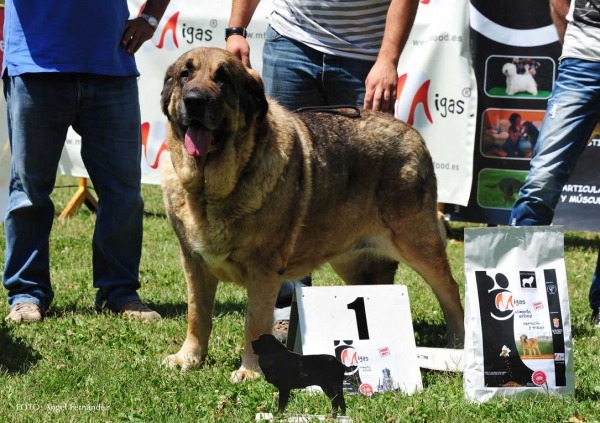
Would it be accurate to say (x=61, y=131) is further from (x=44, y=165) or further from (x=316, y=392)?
(x=316, y=392)

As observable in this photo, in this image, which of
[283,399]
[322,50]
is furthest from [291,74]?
[283,399]

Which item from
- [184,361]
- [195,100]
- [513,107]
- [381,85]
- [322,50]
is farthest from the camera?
[513,107]

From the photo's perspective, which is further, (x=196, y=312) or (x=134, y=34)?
(x=134, y=34)

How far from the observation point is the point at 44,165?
478 centimetres

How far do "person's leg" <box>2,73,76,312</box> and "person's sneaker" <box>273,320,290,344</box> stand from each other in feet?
4.65

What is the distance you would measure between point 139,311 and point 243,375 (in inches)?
52.4

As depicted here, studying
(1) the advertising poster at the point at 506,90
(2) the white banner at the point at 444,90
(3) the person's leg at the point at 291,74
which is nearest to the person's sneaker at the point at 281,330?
(3) the person's leg at the point at 291,74

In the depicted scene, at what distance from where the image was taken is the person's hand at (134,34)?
484 centimetres

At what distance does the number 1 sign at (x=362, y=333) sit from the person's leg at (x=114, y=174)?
172 centimetres

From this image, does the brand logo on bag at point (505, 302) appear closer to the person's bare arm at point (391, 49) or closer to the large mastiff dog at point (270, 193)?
the large mastiff dog at point (270, 193)

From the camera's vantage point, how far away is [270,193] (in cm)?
378

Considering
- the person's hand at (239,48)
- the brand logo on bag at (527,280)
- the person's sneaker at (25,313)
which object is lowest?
the person's sneaker at (25,313)

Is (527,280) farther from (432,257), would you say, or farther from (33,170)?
(33,170)

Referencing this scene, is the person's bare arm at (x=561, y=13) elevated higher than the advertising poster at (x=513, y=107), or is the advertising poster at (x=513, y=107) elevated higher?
the person's bare arm at (x=561, y=13)
